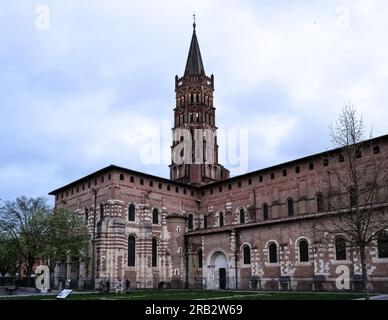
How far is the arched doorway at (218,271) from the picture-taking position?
158 feet

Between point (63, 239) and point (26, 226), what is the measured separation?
4.00m

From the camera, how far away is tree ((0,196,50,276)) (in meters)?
42.8

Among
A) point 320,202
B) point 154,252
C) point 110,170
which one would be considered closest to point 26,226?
point 110,170

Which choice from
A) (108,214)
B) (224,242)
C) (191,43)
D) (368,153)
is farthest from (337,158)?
(191,43)

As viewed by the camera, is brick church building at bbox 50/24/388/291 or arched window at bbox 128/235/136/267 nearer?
brick church building at bbox 50/24/388/291

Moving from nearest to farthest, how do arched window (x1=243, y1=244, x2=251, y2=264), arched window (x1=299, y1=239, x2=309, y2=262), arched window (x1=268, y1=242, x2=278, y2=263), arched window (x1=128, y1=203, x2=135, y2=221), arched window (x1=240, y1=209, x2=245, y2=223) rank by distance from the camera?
arched window (x1=299, y1=239, x2=309, y2=262) → arched window (x1=268, y1=242, x2=278, y2=263) → arched window (x1=243, y1=244, x2=251, y2=264) → arched window (x1=128, y1=203, x2=135, y2=221) → arched window (x1=240, y1=209, x2=245, y2=223)

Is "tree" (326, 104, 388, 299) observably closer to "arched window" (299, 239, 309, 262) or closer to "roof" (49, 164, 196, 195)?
"arched window" (299, 239, 309, 262)

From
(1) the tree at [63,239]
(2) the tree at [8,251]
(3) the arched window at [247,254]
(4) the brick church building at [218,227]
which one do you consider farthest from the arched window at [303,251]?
(2) the tree at [8,251]

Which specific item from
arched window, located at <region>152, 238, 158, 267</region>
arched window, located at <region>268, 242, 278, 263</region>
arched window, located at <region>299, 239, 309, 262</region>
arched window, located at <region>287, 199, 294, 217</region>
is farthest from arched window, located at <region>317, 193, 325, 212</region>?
arched window, located at <region>152, 238, 158, 267</region>

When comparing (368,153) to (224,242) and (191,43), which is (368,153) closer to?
(224,242)

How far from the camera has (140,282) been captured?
4850 centimetres

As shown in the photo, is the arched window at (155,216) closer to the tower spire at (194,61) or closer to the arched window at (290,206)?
the arched window at (290,206)

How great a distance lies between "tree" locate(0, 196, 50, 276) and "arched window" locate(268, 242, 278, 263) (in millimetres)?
22243

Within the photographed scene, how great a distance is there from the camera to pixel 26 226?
43.5 meters
